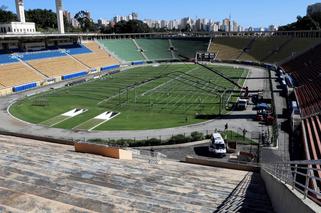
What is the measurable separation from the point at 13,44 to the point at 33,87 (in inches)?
649

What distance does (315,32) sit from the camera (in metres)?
78.8

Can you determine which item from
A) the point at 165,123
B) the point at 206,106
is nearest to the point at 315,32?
the point at 206,106

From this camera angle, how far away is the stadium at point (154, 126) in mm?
10242

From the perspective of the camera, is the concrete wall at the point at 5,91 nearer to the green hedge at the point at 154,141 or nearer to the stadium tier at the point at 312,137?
the green hedge at the point at 154,141

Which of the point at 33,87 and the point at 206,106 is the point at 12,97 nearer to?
the point at 33,87

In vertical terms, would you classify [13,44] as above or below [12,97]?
above

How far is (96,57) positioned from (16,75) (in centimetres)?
2659

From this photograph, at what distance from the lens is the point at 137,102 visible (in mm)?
43750

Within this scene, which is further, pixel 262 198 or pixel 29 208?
pixel 262 198

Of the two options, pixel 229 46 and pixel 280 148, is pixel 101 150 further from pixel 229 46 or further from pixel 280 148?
pixel 229 46

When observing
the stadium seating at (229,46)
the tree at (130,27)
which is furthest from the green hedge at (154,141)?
the tree at (130,27)

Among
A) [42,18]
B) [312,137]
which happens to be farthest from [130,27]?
[312,137]

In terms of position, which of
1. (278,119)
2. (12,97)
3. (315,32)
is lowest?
(278,119)

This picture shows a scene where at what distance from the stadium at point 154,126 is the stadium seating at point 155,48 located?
0.56 metres
